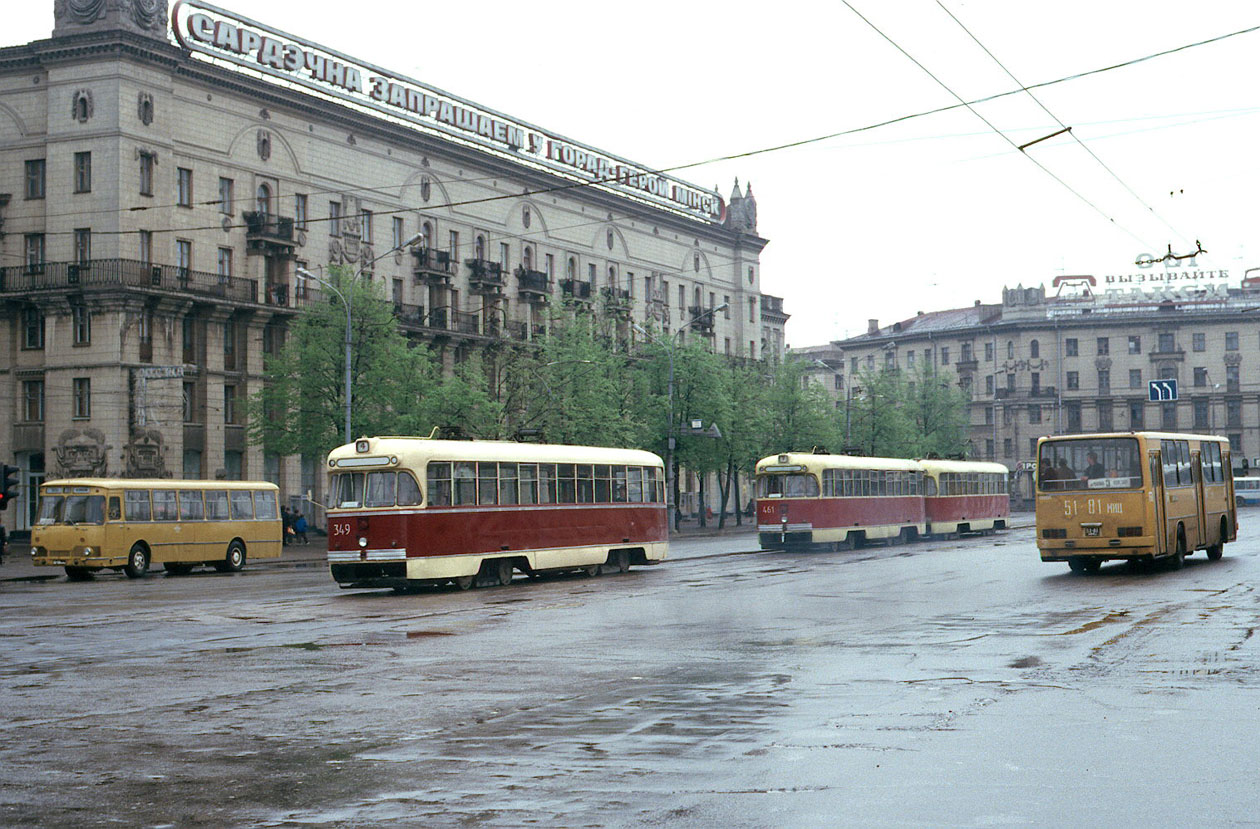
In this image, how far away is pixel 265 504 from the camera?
3994cm

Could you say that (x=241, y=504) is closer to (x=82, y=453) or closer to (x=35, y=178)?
(x=82, y=453)

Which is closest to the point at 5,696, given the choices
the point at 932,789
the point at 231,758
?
the point at 231,758

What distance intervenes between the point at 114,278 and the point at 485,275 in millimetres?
21890

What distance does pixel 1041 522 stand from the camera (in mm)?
27703

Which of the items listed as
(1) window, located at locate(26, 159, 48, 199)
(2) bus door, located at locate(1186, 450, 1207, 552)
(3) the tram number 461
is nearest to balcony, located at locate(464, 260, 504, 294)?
(1) window, located at locate(26, 159, 48, 199)

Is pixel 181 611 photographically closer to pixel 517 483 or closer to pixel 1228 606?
pixel 517 483

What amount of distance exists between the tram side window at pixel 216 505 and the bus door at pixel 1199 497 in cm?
2296

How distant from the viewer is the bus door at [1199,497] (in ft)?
99.0

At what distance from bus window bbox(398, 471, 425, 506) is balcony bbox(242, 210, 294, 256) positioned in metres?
34.6

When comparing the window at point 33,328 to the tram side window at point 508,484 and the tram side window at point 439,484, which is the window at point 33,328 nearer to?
the tram side window at point 508,484

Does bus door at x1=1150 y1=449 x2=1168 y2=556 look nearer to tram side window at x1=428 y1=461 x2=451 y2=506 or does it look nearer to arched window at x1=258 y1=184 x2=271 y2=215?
tram side window at x1=428 y1=461 x2=451 y2=506

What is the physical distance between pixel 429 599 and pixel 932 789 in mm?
17969

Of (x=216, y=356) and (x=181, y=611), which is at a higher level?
(x=216, y=356)

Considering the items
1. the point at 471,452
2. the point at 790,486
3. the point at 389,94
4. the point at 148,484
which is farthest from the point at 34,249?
the point at 471,452
